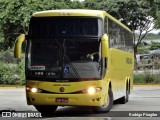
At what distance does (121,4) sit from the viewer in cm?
5897

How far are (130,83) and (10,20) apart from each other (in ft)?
85.0

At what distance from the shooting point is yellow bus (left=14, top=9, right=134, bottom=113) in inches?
623

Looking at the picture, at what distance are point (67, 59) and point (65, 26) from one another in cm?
110

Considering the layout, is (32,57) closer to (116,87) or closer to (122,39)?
(116,87)

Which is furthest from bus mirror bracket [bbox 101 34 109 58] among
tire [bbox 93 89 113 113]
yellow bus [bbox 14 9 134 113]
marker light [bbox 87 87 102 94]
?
tire [bbox 93 89 113 113]

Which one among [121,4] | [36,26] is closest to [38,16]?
[36,26]

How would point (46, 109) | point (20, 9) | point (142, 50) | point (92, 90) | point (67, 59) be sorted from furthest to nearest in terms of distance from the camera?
point (142, 50), point (20, 9), point (46, 109), point (67, 59), point (92, 90)

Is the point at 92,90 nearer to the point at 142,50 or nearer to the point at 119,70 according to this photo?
the point at 119,70

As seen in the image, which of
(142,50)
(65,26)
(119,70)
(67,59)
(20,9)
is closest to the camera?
(67,59)

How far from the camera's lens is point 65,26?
16.4 m

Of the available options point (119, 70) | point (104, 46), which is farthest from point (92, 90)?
point (119, 70)

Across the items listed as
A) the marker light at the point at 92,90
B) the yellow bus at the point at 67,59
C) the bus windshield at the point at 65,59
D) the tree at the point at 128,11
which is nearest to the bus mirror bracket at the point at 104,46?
the yellow bus at the point at 67,59

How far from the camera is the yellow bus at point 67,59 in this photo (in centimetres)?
1582

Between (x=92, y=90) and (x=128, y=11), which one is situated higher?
(x=92, y=90)
